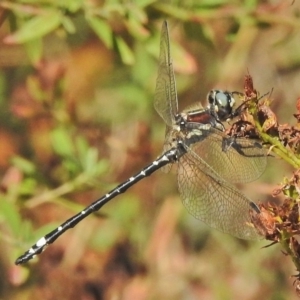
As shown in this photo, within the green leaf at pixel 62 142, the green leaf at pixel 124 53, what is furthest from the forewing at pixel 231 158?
the green leaf at pixel 62 142

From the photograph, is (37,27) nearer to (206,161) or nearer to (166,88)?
(166,88)

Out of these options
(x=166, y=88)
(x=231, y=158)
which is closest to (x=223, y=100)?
(x=231, y=158)

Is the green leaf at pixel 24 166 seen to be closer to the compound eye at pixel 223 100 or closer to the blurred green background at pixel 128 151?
the blurred green background at pixel 128 151

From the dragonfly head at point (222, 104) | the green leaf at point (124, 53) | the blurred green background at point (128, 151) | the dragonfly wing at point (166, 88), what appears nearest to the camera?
the dragonfly head at point (222, 104)

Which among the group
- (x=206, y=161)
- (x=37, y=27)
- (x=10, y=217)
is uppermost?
(x=37, y=27)

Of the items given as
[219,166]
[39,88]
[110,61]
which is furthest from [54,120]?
[219,166]
